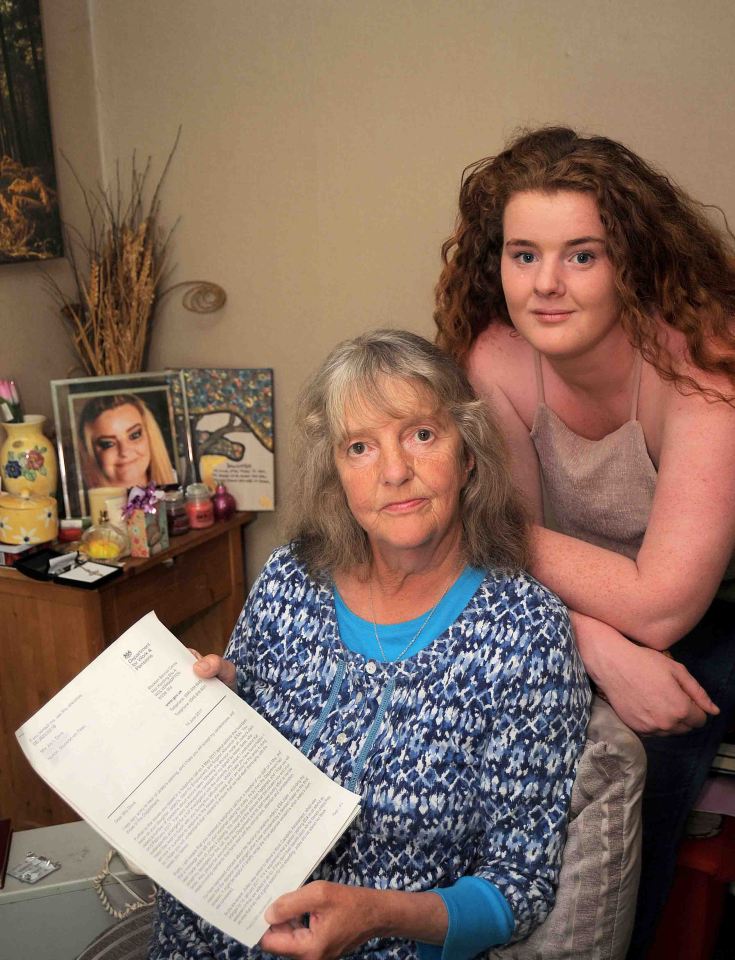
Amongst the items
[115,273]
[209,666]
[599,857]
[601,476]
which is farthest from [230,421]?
[599,857]

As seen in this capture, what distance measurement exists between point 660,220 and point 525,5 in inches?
39.1

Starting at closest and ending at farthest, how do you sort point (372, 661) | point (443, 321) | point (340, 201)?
1. point (372, 661)
2. point (443, 321)
3. point (340, 201)

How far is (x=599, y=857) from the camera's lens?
4.02ft

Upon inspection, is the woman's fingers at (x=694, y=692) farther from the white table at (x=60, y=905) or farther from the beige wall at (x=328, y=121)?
the beige wall at (x=328, y=121)

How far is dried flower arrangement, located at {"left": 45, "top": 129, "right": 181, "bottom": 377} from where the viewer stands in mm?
2500

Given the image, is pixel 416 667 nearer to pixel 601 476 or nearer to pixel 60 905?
pixel 601 476

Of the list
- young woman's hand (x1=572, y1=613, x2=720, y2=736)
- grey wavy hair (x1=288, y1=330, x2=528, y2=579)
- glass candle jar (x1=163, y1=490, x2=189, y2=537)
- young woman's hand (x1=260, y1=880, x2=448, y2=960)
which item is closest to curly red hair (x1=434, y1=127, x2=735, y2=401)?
grey wavy hair (x1=288, y1=330, x2=528, y2=579)

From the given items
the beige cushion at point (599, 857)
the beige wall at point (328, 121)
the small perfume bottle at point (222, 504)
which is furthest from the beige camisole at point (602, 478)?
the small perfume bottle at point (222, 504)

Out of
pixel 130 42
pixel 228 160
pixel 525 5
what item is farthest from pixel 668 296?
pixel 130 42

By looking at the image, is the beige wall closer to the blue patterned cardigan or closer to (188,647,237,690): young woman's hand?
the blue patterned cardigan

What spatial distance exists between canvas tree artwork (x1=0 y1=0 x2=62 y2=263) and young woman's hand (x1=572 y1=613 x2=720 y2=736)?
1715 mm

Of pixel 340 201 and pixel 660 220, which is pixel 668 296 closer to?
pixel 660 220

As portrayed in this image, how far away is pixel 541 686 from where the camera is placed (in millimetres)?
1266

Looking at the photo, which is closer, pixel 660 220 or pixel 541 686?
pixel 541 686
